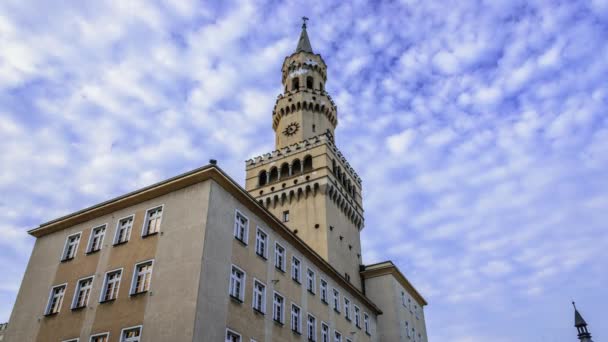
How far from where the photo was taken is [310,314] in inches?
1483

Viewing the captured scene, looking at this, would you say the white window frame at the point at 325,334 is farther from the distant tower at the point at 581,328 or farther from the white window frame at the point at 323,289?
the distant tower at the point at 581,328

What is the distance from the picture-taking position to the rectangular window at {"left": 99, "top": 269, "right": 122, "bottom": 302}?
2920cm

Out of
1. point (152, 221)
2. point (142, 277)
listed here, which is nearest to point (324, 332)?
point (142, 277)

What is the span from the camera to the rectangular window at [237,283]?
29453 millimetres

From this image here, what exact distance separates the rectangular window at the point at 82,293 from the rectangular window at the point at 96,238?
2.14m

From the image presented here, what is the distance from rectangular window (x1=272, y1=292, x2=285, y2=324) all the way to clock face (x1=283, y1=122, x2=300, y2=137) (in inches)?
1392

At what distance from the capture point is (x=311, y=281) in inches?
1565

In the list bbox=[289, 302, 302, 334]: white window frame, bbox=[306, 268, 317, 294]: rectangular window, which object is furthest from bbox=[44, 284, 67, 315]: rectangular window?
bbox=[306, 268, 317, 294]: rectangular window

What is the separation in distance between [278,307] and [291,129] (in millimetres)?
36615

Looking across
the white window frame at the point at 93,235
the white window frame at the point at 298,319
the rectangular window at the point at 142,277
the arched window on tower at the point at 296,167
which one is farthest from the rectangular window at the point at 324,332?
the arched window on tower at the point at 296,167

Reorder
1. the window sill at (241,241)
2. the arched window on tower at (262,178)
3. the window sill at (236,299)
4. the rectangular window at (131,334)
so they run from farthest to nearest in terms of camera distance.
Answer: the arched window on tower at (262,178)
the window sill at (241,241)
the window sill at (236,299)
the rectangular window at (131,334)

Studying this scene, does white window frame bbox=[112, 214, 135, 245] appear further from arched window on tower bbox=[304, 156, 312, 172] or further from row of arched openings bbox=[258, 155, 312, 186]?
arched window on tower bbox=[304, 156, 312, 172]

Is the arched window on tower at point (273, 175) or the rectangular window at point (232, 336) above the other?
the arched window on tower at point (273, 175)

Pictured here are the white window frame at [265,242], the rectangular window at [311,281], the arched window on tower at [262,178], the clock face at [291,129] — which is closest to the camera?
the white window frame at [265,242]
